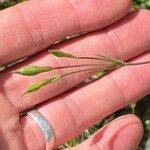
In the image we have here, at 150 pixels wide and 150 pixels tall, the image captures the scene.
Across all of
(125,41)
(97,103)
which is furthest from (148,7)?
(97,103)

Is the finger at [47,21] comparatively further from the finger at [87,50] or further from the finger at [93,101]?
the finger at [93,101]

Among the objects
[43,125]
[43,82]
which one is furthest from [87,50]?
[43,82]

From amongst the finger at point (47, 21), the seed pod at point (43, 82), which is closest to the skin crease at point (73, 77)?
the finger at point (47, 21)

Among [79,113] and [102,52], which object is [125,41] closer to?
[102,52]

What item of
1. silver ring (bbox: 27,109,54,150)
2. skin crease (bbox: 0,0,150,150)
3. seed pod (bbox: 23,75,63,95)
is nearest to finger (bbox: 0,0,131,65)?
skin crease (bbox: 0,0,150,150)

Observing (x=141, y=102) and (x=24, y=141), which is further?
(x=141, y=102)

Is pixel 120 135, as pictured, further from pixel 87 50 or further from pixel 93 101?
pixel 87 50

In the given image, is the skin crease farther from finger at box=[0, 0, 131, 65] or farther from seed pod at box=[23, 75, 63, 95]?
seed pod at box=[23, 75, 63, 95]
